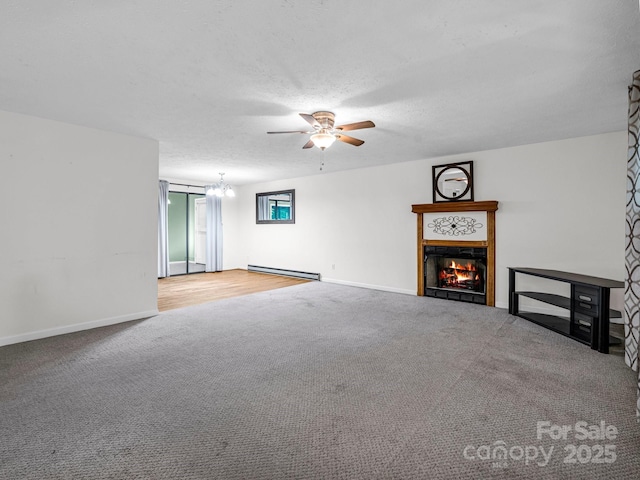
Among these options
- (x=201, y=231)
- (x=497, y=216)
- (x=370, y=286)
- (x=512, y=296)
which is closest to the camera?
(x=512, y=296)

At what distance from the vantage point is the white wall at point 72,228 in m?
3.35

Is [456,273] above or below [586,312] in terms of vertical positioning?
above

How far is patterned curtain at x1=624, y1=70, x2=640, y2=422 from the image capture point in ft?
8.59

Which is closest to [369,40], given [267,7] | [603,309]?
[267,7]

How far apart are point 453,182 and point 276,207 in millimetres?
4493

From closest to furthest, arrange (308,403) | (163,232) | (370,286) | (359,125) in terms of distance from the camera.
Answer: (308,403), (359,125), (370,286), (163,232)

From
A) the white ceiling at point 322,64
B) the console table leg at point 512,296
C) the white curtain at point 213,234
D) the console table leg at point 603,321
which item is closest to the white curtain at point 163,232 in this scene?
the white curtain at point 213,234

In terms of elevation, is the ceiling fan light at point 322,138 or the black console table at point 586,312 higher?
the ceiling fan light at point 322,138

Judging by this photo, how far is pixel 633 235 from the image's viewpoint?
2699 millimetres

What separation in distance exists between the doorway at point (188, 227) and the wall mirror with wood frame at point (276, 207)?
1.55 metres

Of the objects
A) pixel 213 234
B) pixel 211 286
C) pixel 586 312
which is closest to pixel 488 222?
pixel 586 312

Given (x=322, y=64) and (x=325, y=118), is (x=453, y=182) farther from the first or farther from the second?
(x=322, y=64)

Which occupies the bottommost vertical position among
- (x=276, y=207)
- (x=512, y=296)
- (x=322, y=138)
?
(x=512, y=296)

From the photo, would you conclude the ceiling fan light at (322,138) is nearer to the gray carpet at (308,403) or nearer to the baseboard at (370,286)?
the gray carpet at (308,403)
